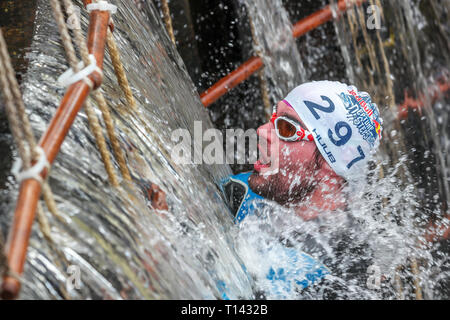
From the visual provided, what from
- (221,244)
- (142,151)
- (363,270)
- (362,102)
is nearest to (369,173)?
(362,102)

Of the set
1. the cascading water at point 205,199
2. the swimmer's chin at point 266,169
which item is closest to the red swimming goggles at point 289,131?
the swimmer's chin at point 266,169

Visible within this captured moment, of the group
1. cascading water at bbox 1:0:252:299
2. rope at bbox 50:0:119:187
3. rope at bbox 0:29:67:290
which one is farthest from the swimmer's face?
rope at bbox 0:29:67:290

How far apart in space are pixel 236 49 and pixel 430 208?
215 cm

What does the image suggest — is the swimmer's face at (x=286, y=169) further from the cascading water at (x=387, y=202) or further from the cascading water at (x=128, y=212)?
the cascading water at (x=128, y=212)

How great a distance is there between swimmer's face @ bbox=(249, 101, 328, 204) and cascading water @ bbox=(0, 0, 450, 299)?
0.11 meters

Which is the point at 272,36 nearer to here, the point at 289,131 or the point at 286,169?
the point at 289,131

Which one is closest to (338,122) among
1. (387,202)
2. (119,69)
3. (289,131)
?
(289,131)

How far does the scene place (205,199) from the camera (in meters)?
2.21

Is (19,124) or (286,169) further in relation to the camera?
(286,169)

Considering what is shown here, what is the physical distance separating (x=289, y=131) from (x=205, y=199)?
79cm

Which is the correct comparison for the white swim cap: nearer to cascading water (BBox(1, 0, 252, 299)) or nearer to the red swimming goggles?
the red swimming goggles

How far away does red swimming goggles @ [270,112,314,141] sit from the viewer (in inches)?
→ 109
